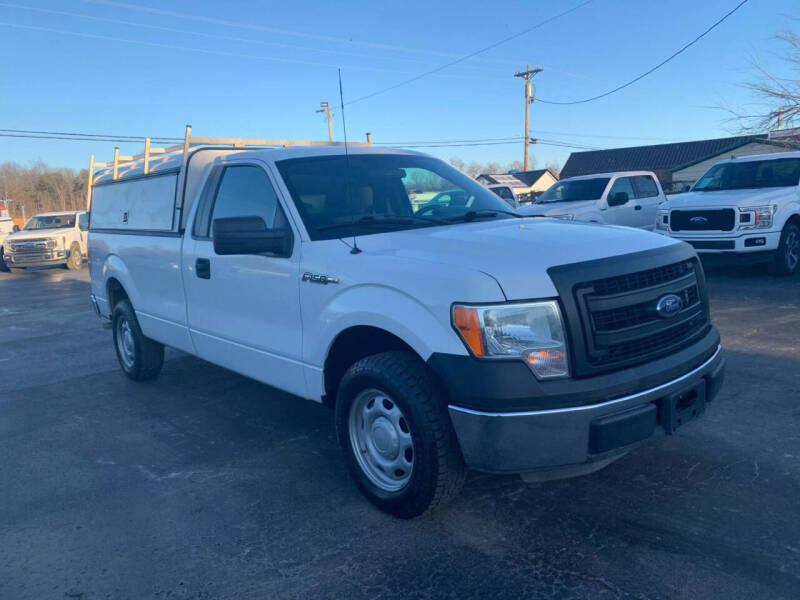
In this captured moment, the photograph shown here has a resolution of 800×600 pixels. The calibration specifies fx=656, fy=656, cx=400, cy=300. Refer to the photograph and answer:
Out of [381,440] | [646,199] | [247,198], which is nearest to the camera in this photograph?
[381,440]

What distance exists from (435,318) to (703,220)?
8975 millimetres

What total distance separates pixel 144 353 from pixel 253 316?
8.07ft

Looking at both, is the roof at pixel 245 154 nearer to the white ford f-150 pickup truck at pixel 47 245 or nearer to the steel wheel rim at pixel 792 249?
the steel wheel rim at pixel 792 249

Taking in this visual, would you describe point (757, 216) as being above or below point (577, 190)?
below

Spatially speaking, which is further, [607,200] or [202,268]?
[607,200]

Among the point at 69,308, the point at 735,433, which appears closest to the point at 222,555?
the point at 735,433

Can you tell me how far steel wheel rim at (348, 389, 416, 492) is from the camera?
3.34 metres

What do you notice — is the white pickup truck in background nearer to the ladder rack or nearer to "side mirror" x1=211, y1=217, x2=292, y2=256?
the ladder rack

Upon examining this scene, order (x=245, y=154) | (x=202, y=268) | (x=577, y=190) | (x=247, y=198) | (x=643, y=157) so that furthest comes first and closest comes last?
(x=643, y=157), (x=577, y=190), (x=202, y=268), (x=245, y=154), (x=247, y=198)

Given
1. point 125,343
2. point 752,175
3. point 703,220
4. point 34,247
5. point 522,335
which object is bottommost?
point 125,343

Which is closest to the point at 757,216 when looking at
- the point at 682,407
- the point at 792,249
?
the point at 792,249

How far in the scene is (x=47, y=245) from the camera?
2002 centimetres

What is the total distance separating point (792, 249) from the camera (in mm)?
10547

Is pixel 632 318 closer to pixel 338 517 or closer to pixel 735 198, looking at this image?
pixel 338 517
